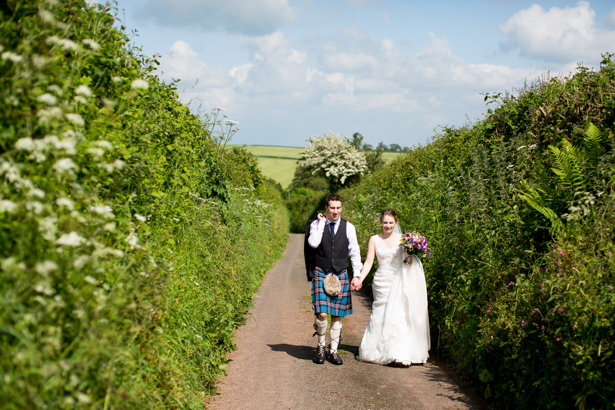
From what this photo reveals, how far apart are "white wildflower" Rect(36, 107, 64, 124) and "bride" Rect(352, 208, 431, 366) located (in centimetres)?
493

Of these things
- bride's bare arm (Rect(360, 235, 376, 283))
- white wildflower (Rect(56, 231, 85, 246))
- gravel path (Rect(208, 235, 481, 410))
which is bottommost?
gravel path (Rect(208, 235, 481, 410))

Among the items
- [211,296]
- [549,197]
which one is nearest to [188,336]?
[211,296]

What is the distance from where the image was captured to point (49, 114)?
2.35 meters

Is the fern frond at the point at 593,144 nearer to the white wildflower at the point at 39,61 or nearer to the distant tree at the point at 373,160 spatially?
the white wildflower at the point at 39,61

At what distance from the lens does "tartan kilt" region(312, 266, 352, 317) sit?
6574 millimetres

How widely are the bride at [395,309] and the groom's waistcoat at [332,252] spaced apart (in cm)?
39

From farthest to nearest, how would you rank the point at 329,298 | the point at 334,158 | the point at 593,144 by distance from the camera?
the point at 334,158 → the point at 329,298 → the point at 593,144

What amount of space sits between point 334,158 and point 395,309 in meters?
31.4

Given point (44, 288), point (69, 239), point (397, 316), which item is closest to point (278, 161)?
point (397, 316)

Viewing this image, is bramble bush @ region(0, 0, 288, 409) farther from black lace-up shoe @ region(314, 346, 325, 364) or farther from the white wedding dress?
the white wedding dress

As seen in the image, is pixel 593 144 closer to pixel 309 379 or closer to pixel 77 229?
pixel 309 379

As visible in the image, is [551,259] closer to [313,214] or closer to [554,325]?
[554,325]

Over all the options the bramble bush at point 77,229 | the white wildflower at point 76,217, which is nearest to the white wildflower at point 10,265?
the bramble bush at point 77,229

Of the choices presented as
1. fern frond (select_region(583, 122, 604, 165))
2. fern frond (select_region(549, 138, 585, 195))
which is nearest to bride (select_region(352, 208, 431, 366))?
fern frond (select_region(549, 138, 585, 195))
